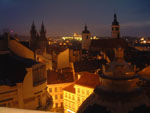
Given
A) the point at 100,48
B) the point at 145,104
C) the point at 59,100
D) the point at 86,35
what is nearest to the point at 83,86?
the point at 59,100

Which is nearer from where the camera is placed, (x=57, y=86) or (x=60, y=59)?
(x=57, y=86)

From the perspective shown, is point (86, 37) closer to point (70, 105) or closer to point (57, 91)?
point (57, 91)

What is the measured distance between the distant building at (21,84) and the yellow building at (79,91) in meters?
2.94

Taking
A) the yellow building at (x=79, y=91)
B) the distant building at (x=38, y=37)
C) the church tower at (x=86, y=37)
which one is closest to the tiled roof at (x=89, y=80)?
the yellow building at (x=79, y=91)

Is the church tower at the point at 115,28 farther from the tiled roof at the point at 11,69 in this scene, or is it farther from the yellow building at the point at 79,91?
the tiled roof at the point at 11,69

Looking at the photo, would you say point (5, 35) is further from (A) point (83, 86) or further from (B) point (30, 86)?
(A) point (83, 86)

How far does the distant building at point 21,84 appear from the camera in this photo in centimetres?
212

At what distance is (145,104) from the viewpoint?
900mm

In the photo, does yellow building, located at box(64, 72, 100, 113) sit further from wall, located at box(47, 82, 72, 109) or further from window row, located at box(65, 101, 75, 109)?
wall, located at box(47, 82, 72, 109)

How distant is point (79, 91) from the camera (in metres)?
5.80

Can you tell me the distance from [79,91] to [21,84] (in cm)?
377

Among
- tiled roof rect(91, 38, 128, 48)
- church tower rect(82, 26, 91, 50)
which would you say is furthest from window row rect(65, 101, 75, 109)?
church tower rect(82, 26, 91, 50)

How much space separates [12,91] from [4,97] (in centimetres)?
12

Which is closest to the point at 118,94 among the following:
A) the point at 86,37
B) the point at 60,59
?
the point at 60,59
